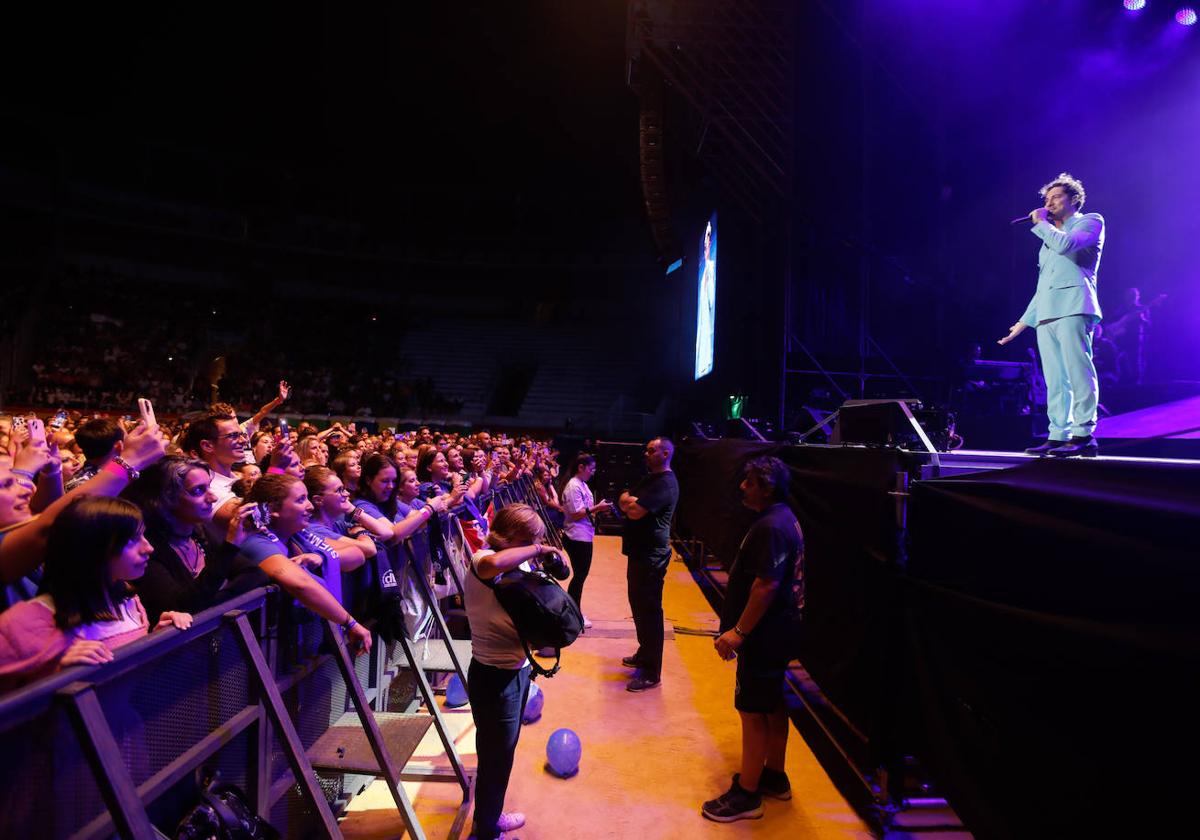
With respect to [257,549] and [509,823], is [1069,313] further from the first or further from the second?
[257,549]

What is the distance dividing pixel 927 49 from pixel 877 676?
1030 centimetres

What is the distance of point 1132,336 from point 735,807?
31.0 feet

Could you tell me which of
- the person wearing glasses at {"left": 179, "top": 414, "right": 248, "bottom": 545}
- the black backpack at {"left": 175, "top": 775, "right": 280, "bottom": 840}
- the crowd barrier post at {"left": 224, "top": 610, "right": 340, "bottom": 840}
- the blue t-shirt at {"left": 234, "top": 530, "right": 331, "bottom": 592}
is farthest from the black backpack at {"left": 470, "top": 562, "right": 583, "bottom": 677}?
the person wearing glasses at {"left": 179, "top": 414, "right": 248, "bottom": 545}

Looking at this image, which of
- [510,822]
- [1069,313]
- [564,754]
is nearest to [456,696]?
[564,754]

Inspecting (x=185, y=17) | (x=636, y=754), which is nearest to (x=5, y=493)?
(x=636, y=754)

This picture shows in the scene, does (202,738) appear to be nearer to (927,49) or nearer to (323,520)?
(323,520)

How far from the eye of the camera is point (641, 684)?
16.5 feet

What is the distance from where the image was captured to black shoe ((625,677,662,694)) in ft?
16.4

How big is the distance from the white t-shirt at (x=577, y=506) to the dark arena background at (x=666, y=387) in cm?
106

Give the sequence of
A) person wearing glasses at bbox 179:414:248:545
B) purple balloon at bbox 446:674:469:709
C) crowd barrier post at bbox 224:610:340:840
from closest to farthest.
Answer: crowd barrier post at bbox 224:610:340:840 → person wearing glasses at bbox 179:414:248:545 → purple balloon at bbox 446:674:469:709

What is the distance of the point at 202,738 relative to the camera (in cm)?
199

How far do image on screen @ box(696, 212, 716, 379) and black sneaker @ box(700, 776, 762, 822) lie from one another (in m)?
9.29

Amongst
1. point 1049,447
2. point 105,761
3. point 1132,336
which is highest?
point 1132,336

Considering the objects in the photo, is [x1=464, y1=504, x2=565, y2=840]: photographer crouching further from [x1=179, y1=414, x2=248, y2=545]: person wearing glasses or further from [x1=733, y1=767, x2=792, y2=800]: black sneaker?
[x1=179, y1=414, x2=248, y2=545]: person wearing glasses
